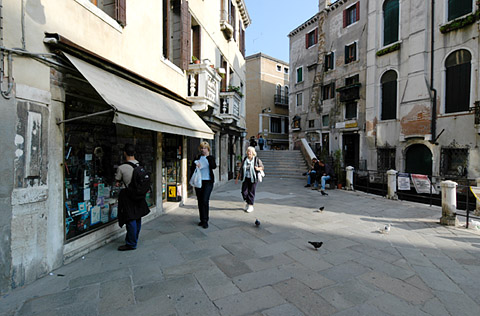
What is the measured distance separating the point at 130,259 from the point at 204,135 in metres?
3.75

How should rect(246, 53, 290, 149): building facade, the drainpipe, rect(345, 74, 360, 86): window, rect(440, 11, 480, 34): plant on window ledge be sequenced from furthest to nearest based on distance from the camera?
rect(246, 53, 290, 149): building facade → rect(345, 74, 360, 86): window → the drainpipe → rect(440, 11, 480, 34): plant on window ledge

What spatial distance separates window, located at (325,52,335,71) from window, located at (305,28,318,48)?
8.86 ft

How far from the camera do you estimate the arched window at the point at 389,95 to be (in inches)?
622

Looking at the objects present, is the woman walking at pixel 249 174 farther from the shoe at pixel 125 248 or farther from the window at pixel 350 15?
the window at pixel 350 15

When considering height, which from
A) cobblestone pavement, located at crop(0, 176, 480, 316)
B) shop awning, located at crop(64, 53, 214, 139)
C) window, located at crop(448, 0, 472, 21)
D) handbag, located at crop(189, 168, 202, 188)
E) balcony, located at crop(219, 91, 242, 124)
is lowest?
cobblestone pavement, located at crop(0, 176, 480, 316)

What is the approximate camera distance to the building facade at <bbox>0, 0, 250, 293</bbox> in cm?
287

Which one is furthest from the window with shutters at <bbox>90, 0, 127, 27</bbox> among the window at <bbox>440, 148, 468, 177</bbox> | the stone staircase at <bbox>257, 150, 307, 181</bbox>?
the window at <bbox>440, 148, 468, 177</bbox>

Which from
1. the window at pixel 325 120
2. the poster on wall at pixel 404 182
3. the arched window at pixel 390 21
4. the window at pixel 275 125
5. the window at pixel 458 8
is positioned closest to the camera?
the poster on wall at pixel 404 182

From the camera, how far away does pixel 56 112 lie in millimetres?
3393

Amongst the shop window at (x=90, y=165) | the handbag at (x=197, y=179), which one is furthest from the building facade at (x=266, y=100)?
the shop window at (x=90, y=165)

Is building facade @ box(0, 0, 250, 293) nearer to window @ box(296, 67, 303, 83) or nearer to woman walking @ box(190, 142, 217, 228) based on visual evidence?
woman walking @ box(190, 142, 217, 228)

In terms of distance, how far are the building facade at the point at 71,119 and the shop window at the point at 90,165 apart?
2 cm

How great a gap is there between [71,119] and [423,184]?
9312mm

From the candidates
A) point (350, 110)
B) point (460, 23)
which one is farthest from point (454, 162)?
point (350, 110)
